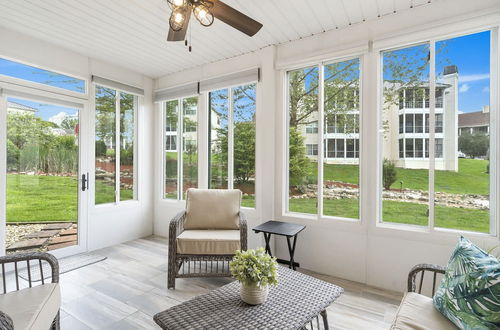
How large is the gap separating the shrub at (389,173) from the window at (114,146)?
12.0 feet

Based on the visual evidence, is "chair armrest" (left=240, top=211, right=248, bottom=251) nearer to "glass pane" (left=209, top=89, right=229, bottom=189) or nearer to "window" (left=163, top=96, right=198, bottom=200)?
"glass pane" (left=209, top=89, right=229, bottom=189)

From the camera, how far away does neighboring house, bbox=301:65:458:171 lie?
8.02 feet

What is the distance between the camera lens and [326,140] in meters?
3.05

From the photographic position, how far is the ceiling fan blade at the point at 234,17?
1.75m

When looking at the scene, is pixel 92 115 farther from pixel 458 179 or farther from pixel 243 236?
pixel 458 179

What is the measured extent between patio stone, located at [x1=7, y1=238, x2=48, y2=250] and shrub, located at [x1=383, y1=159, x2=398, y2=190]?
13.3ft

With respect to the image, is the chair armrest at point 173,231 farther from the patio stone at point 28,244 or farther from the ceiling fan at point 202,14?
the patio stone at point 28,244

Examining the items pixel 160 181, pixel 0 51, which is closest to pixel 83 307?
pixel 160 181

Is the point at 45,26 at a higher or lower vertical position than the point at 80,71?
higher

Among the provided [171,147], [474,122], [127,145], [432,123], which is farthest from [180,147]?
[474,122]

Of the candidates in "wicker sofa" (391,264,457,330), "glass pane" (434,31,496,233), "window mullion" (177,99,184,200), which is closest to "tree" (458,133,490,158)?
"glass pane" (434,31,496,233)

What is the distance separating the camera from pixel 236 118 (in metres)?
3.74

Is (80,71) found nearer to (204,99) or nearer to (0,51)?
(0,51)

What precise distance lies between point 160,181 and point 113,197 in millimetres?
765
